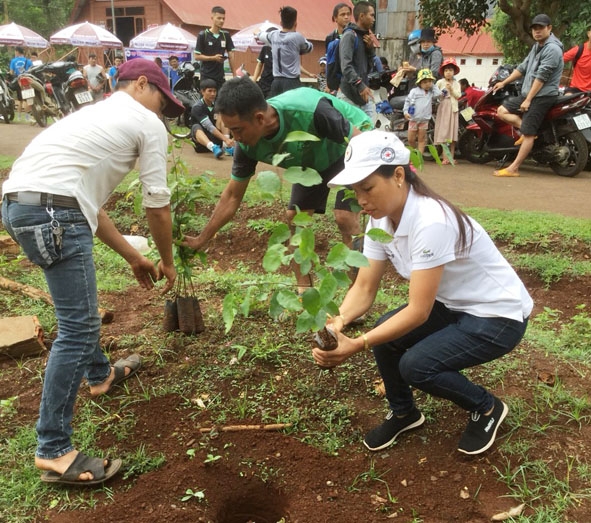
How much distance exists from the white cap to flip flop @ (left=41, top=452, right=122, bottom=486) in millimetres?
1425

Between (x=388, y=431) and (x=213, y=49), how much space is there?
749 centimetres

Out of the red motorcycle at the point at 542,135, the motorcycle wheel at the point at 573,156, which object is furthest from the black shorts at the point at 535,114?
the motorcycle wheel at the point at 573,156

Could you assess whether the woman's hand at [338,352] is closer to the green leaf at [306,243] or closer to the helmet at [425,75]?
the green leaf at [306,243]

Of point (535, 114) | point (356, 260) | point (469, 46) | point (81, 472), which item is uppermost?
point (469, 46)

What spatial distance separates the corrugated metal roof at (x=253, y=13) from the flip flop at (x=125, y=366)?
22.4 metres

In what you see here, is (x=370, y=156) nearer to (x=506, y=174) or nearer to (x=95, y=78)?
(x=506, y=174)

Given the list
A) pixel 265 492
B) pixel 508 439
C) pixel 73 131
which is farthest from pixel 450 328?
pixel 73 131

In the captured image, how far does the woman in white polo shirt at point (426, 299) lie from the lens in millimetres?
1977

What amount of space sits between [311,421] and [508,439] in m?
0.84

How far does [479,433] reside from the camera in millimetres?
2328

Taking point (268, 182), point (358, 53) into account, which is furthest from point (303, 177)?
point (358, 53)

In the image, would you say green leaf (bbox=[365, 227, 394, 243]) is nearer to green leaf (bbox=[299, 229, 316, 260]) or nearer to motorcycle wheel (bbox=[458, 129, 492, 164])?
green leaf (bbox=[299, 229, 316, 260])

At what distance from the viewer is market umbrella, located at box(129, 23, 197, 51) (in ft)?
54.1

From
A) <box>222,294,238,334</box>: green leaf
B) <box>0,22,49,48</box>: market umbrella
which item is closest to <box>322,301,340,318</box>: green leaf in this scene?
<box>222,294,238,334</box>: green leaf
